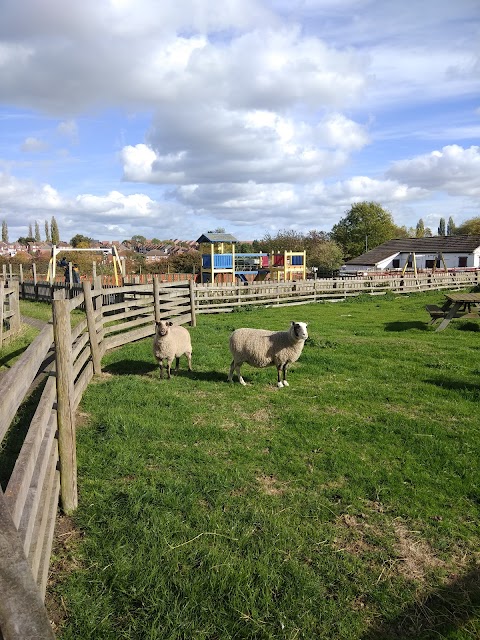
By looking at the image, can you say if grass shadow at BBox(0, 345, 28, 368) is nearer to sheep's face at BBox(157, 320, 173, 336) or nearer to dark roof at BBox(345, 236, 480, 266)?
sheep's face at BBox(157, 320, 173, 336)

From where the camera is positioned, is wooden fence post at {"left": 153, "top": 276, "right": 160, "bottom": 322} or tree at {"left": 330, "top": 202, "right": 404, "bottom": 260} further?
tree at {"left": 330, "top": 202, "right": 404, "bottom": 260}

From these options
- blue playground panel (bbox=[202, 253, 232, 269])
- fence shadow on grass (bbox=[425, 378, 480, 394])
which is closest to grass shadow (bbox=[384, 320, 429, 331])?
fence shadow on grass (bbox=[425, 378, 480, 394])

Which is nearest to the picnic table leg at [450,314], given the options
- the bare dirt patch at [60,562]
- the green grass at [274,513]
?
the green grass at [274,513]

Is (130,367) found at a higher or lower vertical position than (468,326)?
lower

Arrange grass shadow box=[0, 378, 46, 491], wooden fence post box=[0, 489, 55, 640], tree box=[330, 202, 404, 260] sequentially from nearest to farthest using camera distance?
wooden fence post box=[0, 489, 55, 640] → grass shadow box=[0, 378, 46, 491] → tree box=[330, 202, 404, 260]

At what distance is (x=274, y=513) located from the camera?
13.2 ft

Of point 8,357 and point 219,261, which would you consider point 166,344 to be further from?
point 219,261

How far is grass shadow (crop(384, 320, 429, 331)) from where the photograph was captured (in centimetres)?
1398

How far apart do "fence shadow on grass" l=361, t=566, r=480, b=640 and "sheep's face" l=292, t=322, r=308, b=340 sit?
4638 millimetres

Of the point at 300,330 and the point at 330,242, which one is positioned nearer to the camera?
the point at 300,330

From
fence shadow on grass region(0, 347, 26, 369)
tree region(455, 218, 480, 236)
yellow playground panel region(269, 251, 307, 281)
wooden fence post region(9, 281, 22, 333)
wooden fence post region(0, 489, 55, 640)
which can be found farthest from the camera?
tree region(455, 218, 480, 236)

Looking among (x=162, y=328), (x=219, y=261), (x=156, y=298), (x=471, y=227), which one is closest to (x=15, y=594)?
(x=162, y=328)

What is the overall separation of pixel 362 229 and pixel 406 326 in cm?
5894

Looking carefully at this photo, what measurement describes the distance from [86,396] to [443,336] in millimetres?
9782
